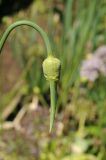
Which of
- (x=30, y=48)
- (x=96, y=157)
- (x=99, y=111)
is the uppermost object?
(x=30, y=48)

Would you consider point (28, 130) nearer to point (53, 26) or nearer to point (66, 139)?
point (66, 139)

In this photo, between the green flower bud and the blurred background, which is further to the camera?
the blurred background

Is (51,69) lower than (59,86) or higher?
higher

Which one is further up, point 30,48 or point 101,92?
point 30,48

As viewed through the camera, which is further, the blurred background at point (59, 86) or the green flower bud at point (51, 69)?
the blurred background at point (59, 86)

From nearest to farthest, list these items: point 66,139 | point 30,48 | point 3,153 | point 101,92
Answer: point 3,153, point 66,139, point 101,92, point 30,48

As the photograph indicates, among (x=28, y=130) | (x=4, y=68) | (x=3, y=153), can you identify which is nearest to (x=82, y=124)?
(x=28, y=130)

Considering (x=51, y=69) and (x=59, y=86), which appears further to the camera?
(x=59, y=86)

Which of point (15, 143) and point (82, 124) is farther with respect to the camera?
point (82, 124)
